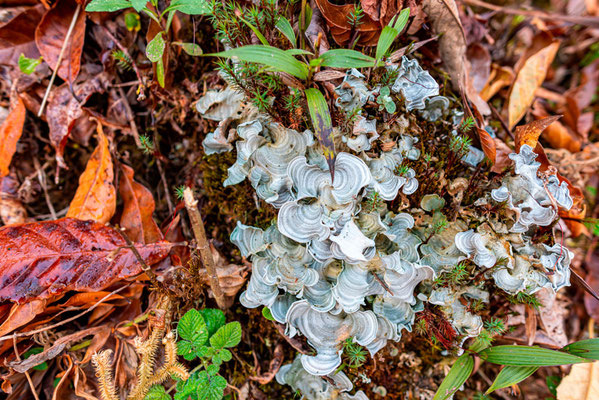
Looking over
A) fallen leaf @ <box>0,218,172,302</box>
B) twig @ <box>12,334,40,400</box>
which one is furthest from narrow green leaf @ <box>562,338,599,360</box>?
twig @ <box>12,334,40,400</box>

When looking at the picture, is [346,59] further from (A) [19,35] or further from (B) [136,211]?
(A) [19,35]

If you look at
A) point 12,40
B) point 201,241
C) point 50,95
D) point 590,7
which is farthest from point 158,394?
point 590,7

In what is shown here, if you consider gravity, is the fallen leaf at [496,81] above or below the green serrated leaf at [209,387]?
above

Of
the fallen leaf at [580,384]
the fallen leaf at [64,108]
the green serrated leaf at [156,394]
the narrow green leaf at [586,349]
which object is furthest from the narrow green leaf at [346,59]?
the fallen leaf at [580,384]

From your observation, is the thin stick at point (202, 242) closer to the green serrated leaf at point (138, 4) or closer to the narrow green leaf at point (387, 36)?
the green serrated leaf at point (138, 4)

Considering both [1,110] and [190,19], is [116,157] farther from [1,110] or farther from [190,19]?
[190,19]
